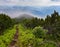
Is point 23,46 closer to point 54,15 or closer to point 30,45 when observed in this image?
point 30,45

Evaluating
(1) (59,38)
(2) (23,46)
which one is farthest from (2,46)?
(1) (59,38)

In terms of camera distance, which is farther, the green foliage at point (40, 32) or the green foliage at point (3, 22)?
the green foliage at point (3, 22)

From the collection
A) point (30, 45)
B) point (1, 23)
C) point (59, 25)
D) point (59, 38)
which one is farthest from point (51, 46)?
point (1, 23)

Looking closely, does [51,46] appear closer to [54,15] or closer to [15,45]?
[15,45]

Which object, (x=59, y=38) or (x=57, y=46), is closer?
(x=57, y=46)

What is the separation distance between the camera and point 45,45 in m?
34.4

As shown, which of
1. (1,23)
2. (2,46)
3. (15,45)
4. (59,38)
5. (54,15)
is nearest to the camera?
(2,46)

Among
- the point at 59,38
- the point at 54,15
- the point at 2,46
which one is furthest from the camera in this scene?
the point at 54,15

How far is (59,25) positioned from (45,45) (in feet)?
65.1

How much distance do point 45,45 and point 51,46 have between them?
1075 millimetres

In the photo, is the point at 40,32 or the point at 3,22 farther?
the point at 3,22

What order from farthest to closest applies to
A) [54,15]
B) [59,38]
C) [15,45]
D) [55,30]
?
[54,15] < [55,30] < [59,38] < [15,45]

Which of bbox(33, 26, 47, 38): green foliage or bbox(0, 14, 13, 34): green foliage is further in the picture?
bbox(0, 14, 13, 34): green foliage

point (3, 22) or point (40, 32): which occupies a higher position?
point (3, 22)
